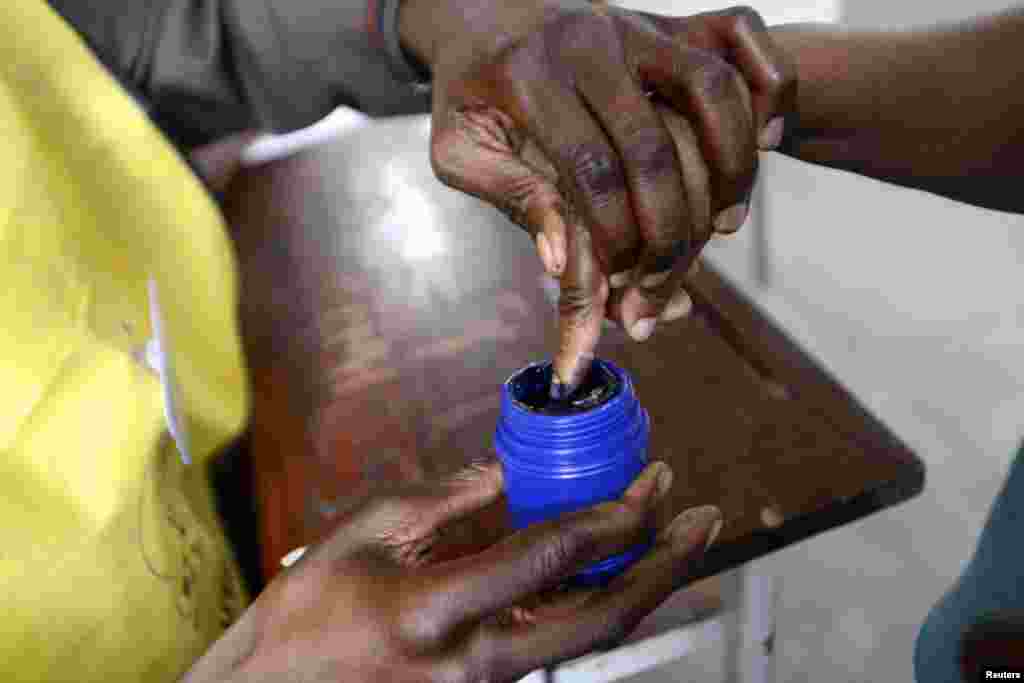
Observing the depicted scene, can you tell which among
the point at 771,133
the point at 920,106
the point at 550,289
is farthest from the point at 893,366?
the point at 771,133

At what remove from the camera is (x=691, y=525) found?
487 millimetres

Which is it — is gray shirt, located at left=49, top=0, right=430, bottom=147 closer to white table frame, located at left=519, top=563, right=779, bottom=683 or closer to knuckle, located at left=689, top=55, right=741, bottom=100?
knuckle, located at left=689, top=55, right=741, bottom=100

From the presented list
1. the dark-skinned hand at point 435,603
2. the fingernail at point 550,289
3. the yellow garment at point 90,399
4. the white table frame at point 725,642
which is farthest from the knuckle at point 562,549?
the fingernail at point 550,289

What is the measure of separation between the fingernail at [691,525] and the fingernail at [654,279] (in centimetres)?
14

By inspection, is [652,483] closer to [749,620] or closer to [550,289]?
[749,620]

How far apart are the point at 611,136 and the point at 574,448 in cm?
19

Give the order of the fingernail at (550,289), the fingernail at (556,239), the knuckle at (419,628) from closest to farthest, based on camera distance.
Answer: the knuckle at (419,628), the fingernail at (556,239), the fingernail at (550,289)

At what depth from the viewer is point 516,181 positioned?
1.81 ft

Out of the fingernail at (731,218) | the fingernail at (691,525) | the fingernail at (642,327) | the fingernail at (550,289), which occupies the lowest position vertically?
the fingernail at (550,289)

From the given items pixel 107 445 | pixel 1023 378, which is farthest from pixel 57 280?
pixel 1023 378

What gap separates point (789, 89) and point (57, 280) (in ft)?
1.89

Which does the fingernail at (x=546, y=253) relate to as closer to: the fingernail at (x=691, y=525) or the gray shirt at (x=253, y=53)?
the fingernail at (x=691, y=525)

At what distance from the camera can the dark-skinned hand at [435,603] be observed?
0.40 metres

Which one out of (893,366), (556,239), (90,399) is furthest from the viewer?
(893,366)
